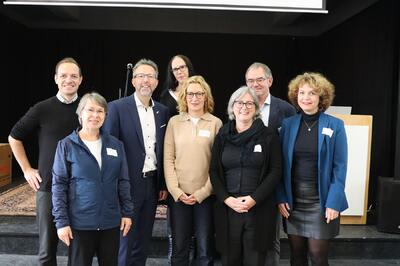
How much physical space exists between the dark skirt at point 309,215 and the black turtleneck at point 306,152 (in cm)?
5

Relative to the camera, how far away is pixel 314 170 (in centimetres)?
214

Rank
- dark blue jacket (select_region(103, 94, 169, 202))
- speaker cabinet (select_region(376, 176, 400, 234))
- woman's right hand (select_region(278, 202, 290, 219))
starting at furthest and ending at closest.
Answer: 1. speaker cabinet (select_region(376, 176, 400, 234))
2. dark blue jacket (select_region(103, 94, 169, 202))
3. woman's right hand (select_region(278, 202, 290, 219))

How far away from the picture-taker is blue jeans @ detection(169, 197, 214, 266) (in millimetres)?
2342

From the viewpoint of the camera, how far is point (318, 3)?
132 inches

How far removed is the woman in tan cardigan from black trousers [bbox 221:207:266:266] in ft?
0.61

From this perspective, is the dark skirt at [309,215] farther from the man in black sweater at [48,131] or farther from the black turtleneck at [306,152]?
the man in black sweater at [48,131]

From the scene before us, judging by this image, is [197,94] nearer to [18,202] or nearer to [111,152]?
[111,152]

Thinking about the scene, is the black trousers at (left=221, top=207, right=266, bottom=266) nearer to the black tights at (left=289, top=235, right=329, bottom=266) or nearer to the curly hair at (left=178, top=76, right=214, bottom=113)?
the black tights at (left=289, top=235, right=329, bottom=266)

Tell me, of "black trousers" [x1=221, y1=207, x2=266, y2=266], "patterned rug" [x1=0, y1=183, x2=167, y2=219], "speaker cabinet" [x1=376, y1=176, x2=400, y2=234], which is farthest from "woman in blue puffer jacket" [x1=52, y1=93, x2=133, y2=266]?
"speaker cabinet" [x1=376, y1=176, x2=400, y2=234]

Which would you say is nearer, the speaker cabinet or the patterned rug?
the speaker cabinet

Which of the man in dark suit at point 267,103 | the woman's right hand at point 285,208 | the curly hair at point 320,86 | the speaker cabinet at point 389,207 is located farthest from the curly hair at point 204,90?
the speaker cabinet at point 389,207

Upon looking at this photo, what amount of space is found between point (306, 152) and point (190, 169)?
659 mm

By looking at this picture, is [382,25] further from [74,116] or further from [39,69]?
[39,69]

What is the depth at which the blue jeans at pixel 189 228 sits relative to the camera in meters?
2.34
